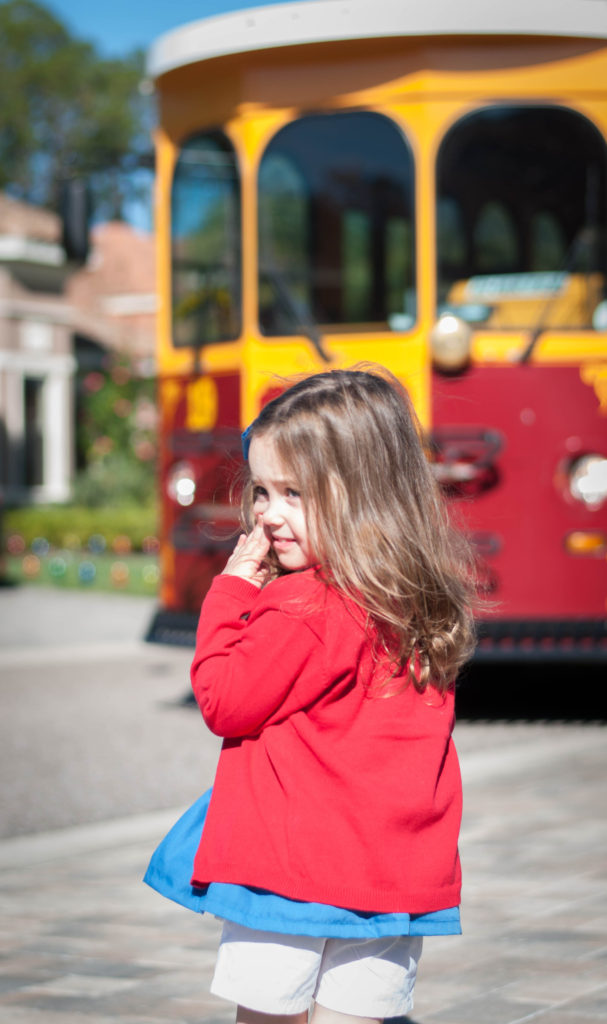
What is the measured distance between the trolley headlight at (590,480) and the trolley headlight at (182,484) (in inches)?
77.4

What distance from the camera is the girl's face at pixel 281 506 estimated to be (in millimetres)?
2021

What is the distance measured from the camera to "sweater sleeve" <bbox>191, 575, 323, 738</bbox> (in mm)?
1951

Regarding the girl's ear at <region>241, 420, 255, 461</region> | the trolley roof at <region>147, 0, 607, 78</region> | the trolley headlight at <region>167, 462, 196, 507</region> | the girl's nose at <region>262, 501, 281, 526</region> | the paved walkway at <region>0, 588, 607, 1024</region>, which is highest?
the trolley roof at <region>147, 0, 607, 78</region>

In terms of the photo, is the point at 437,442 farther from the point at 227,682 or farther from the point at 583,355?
the point at 227,682

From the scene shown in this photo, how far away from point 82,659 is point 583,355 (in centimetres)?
493

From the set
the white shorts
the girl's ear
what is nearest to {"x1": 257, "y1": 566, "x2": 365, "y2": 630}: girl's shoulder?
the girl's ear

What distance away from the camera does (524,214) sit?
Result: 261 inches

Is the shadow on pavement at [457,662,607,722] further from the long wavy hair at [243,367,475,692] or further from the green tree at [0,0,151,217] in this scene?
the green tree at [0,0,151,217]

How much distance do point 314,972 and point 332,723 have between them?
360mm

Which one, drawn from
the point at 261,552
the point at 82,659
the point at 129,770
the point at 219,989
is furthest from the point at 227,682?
the point at 82,659

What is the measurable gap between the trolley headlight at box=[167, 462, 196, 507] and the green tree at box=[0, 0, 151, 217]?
130 feet

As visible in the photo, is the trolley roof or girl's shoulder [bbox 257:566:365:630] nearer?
girl's shoulder [bbox 257:566:365:630]

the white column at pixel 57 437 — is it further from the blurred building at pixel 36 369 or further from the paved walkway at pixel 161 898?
the paved walkway at pixel 161 898

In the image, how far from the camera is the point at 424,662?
6.72 feet
